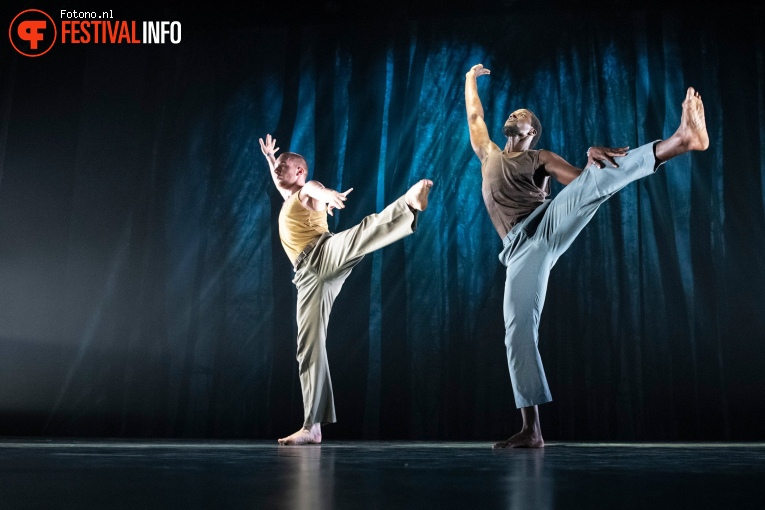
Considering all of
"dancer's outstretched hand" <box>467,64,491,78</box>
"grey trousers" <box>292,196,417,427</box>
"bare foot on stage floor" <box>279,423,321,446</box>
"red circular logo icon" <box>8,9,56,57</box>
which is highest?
"red circular logo icon" <box>8,9,56,57</box>

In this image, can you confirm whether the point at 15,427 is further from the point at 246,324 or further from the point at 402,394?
the point at 402,394

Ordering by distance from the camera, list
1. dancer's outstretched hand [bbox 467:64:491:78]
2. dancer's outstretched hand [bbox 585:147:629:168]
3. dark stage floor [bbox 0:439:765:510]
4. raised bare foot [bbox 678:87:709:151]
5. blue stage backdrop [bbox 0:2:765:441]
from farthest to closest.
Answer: blue stage backdrop [bbox 0:2:765:441], dancer's outstretched hand [bbox 467:64:491:78], dancer's outstretched hand [bbox 585:147:629:168], raised bare foot [bbox 678:87:709:151], dark stage floor [bbox 0:439:765:510]

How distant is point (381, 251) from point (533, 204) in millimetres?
1607

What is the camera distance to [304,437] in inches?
111

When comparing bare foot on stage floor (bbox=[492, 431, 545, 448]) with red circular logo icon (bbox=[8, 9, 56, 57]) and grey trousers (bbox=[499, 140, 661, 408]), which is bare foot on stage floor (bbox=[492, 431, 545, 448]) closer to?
grey trousers (bbox=[499, 140, 661, 408])

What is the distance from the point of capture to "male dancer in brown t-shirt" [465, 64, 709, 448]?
219 cm

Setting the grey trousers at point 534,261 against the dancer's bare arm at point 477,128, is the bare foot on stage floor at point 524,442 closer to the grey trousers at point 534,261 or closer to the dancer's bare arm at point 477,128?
the grey trousers at point 534,261

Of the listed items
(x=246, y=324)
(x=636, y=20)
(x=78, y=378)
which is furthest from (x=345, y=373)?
(x=636, y=20)

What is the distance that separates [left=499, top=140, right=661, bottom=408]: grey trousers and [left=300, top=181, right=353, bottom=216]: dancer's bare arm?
0.62 metres

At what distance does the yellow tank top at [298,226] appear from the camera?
10.0ft

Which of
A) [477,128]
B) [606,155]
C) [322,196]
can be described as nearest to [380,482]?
[606,155]

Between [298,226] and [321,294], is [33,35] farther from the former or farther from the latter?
[321,294]

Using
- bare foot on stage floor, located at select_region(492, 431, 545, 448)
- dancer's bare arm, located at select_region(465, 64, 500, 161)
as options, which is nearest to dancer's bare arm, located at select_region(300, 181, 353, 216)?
dancer's bare arm, located at select_region(465, 64, 500, 161)

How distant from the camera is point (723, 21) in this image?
4234mm
